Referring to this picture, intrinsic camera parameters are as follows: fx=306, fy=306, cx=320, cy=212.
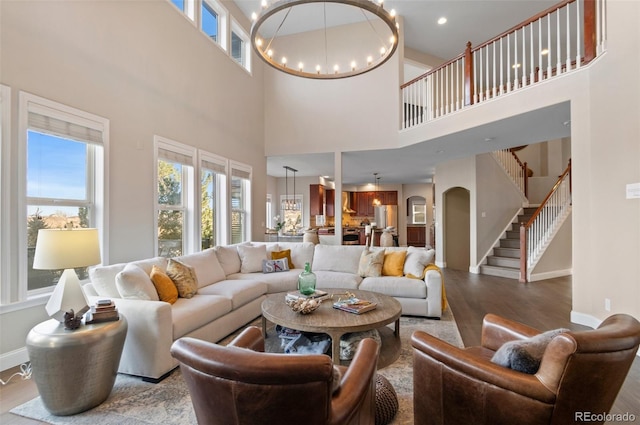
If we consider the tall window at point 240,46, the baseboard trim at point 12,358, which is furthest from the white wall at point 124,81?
the tall window at point 240,46

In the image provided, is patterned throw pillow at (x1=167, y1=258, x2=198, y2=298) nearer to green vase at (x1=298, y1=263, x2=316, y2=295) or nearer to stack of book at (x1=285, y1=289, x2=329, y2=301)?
stack of book at (x1=285, y1=289, x2=329, y2=301)

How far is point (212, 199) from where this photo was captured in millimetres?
5566

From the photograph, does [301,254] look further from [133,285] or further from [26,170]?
[26,170]

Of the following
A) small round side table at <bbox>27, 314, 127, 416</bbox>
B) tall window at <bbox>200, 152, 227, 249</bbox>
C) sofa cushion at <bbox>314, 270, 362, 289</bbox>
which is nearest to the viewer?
small round side table at <bbox>27, 314, 127, 416</bbox>

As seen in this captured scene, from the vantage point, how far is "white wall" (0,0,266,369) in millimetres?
2684

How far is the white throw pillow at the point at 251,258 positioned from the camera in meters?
4.58

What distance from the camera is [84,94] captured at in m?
3.21

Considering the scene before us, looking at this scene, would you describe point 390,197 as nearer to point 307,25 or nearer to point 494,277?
point 494,277

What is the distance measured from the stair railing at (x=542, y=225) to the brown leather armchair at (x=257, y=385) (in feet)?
21.1

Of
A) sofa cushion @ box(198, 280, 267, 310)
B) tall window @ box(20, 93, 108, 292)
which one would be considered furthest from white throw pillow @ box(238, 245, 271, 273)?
tall window @ box(20, 93, 108, 292)

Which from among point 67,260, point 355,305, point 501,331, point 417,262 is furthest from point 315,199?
point 501,331

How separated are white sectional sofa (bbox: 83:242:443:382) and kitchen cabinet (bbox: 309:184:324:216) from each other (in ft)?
19.7

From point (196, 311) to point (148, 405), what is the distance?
816 millimetres

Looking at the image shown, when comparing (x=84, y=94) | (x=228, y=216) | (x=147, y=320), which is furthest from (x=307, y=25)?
(x=147, y=320)
